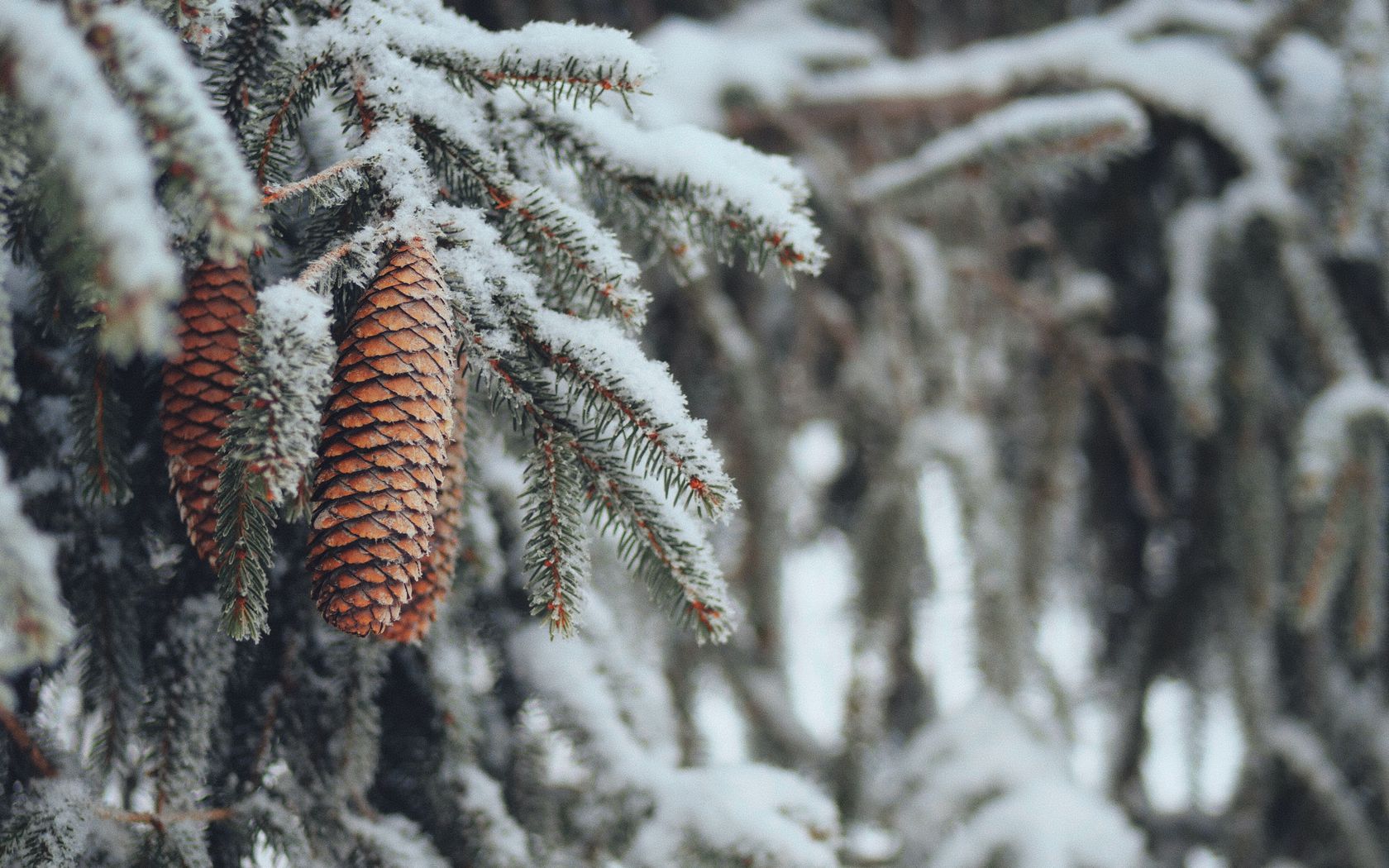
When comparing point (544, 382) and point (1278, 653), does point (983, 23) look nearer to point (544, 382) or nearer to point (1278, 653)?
point (1278, 653)

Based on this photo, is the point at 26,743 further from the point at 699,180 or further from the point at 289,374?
the point at 699,180

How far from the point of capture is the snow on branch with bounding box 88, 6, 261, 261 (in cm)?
49

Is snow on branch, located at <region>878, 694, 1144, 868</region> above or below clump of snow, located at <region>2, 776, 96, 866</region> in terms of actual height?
above

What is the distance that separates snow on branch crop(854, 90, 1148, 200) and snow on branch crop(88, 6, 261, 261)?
138 centimetres

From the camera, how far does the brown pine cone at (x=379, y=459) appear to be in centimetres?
62

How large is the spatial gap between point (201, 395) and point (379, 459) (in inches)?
7.5

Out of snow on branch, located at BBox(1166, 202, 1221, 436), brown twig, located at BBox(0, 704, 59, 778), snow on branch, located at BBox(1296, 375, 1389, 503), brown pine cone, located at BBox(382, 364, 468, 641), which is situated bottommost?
brown twig, located at BBox(0, 704, 59, 778)

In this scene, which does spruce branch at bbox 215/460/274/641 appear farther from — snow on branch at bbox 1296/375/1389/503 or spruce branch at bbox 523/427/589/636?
snow on branch at bbox 1296/375/1389/503

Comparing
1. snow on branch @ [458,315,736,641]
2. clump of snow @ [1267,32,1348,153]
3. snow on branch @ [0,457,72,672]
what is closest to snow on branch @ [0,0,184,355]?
snow on branch @ [0,457,72,672]

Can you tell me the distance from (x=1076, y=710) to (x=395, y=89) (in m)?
2.29

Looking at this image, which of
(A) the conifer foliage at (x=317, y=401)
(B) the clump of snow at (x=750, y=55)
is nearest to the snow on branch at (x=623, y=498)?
(A) the conifer foliage at (x=317, y=401)

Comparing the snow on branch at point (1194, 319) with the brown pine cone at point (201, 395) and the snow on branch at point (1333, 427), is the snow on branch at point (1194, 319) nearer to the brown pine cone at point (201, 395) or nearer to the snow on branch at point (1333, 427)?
the snow on branch at point (1333, 427)

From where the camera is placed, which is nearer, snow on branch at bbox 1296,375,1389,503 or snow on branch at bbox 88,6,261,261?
snow on branch at bbox 88,6,261,261

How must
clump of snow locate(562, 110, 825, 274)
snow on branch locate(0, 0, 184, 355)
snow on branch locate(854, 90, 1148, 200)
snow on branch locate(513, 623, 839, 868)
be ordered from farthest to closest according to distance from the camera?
1. snow on branch locate(854, 90, 1148, 200)
2. snow on branch locate(513, 623, 839, 868)
3. clump of snow locate(562, 110, 825, 274)
4. snow on branch locate(0, 0, 184, 355)
